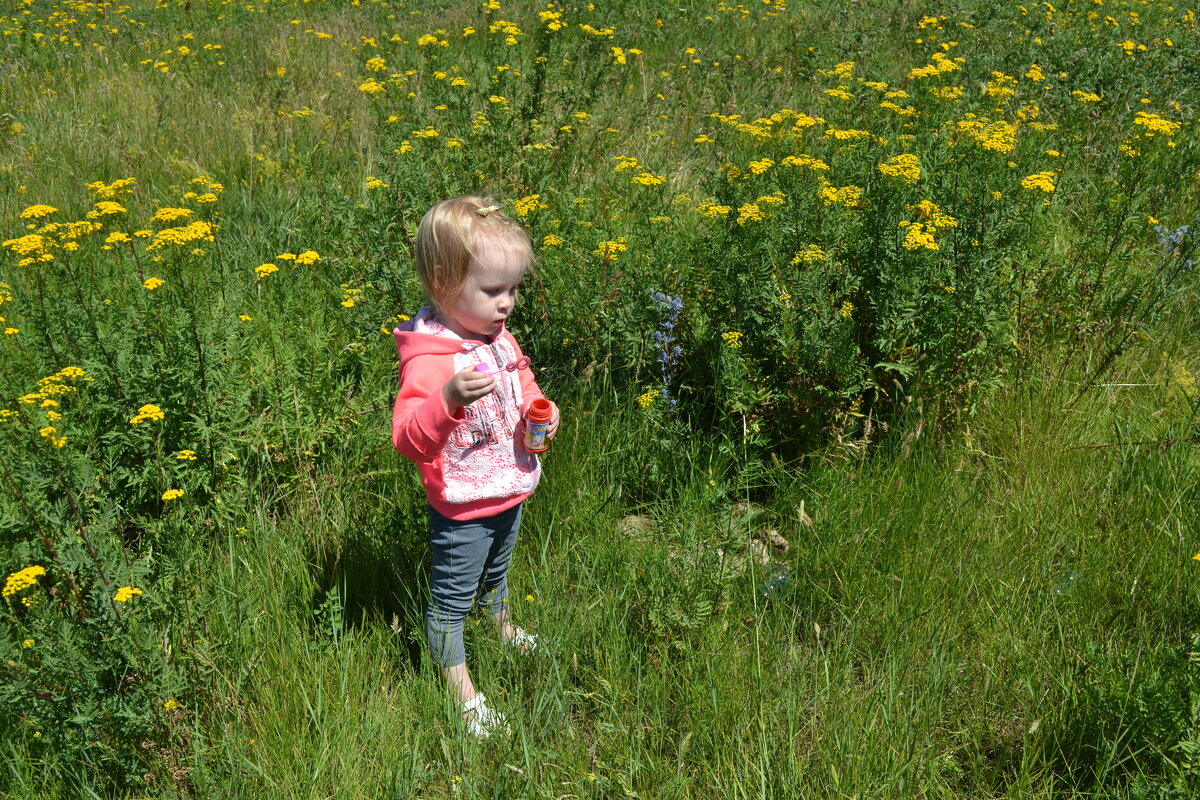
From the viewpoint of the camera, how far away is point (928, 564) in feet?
9.52

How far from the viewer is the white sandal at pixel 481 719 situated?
2.45 meters

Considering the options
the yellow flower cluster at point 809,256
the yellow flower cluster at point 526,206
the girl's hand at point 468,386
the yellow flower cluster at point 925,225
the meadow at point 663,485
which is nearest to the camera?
the girl's hand at point 468,386

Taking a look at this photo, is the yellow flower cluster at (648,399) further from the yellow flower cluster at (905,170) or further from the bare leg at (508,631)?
the yellow flower cluster at (905,170)

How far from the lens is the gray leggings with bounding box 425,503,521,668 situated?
2.55 metres

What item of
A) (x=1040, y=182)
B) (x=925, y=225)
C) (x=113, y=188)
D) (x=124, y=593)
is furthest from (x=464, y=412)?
(x=113, y=188)

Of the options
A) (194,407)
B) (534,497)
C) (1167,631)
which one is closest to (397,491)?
(534,497)

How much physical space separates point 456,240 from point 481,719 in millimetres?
1320

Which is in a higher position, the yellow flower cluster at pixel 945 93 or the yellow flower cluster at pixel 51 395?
the yellow flower cluster at pixel 945 93

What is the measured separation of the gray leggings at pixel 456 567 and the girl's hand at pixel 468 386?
20.0 inches

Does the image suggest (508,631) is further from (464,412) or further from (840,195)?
(840,195)

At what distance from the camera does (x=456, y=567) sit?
2570 millimetres

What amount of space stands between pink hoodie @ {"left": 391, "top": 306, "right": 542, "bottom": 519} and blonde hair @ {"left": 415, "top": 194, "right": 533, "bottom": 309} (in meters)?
0.13

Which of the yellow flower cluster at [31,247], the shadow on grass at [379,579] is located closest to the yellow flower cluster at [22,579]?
the shadow on grass at [379,579]

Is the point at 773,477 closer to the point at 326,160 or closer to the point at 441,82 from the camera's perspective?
the point at 441,82
